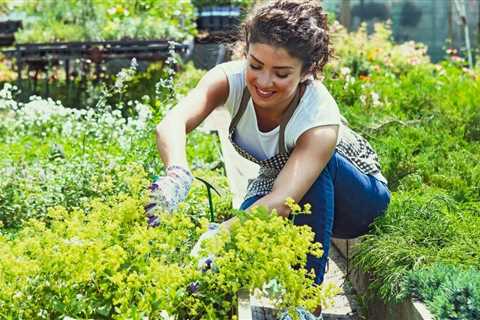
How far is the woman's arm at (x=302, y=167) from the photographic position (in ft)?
8.89


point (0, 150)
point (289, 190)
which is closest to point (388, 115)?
point (0, 150)

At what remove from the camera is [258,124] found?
3.10 m

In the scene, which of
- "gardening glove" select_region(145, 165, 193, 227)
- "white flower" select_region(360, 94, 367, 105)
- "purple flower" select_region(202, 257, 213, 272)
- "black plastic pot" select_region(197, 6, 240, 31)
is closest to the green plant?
"purple flower" select_region(202, 257, 213, 272)

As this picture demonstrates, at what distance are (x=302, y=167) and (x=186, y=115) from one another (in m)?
0.45

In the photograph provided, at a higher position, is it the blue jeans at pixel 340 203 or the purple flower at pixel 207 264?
the purple flower at pixel 207 264

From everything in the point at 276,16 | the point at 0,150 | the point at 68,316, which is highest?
the point at 276,16

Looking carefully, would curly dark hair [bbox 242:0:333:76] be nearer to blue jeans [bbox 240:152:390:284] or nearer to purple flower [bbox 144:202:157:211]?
blue jeans [bbox 240:152:390:284]

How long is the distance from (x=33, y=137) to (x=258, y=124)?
3034mm

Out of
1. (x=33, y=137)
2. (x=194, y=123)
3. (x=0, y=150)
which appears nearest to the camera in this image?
(x=194, y=123)

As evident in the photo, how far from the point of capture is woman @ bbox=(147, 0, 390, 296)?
279cm

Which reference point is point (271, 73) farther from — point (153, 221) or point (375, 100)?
point (375, 100)

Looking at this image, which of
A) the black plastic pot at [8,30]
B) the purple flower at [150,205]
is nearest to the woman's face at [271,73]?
the purple flower at [150,205]

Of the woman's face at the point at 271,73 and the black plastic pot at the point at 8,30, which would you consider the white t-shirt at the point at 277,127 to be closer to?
the woman's face at the point at 271,73

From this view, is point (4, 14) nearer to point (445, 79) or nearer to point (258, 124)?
point (445, 79)
